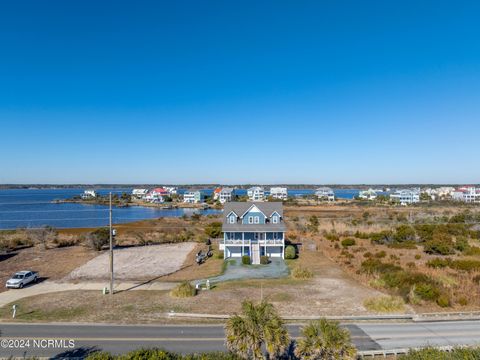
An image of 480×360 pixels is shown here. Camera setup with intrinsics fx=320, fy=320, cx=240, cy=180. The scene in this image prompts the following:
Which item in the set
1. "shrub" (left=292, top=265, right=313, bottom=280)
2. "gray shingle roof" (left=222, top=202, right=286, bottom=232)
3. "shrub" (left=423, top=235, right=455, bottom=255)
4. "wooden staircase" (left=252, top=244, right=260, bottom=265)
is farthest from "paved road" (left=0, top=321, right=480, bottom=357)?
"shrub" (left=423, top=235, right=455, bottom=255)

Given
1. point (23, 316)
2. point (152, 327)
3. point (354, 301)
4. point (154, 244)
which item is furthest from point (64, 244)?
point (354, 301)

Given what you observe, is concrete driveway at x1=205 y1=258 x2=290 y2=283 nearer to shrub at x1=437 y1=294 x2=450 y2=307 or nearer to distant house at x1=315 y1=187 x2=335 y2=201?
shrub at x1=437 y1=294 x2=450 y2=307

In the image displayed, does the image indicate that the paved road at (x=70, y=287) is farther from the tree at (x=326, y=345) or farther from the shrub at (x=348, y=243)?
the shrub at (x=348, y=243)

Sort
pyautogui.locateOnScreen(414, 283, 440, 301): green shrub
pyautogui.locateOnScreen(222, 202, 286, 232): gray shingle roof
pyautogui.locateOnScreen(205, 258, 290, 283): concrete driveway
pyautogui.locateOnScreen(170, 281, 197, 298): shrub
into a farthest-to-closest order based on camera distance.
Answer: pyautogui.locateOnScreen(222, 202, 286, 232): gray shingle roof, pyautogui.locateOnScreen(205, 258, 290, 283): concrete driveway, pyautogui.locateOnScreen(170, 281, 197, 298): shrub, pyautogui.locateOnScreen(414, 283, 440, 301): green shrub

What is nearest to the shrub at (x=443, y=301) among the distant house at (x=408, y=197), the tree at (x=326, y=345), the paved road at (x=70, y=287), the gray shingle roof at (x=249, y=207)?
the tree at (x=326, y=345)

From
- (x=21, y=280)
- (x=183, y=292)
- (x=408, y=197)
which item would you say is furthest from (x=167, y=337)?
(x=408, y=197)

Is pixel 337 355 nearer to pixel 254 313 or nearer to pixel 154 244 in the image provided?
pixel 254 313
